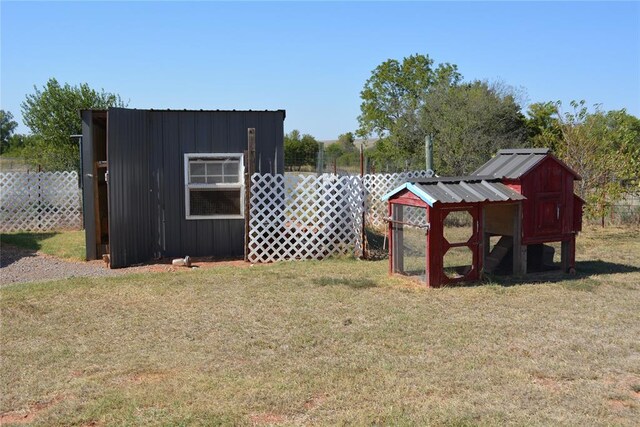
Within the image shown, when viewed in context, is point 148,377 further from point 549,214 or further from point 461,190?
point 549,214

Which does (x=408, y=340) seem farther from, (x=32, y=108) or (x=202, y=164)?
(x=32, y=108)

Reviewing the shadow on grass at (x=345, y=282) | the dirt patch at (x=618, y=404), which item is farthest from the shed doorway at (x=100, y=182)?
the dirt patch at (x=618, y=404)

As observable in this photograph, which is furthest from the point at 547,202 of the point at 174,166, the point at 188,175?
the point at 174,166

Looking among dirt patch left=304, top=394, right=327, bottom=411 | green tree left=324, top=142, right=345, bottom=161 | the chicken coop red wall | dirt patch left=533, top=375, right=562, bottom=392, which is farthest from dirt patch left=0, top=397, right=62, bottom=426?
green tree left=324, top=142, right=345, bottom=161

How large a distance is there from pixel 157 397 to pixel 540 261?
6802 millimetres

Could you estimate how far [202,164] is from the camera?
10.6 meters

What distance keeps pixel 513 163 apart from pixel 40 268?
7.63 metres

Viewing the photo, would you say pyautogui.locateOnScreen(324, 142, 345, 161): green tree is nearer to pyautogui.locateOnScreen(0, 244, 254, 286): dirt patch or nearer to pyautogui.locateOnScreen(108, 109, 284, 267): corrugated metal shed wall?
pyautogui.locateOnScreen(108, 109, 284, 267): corrugated metal shed wall

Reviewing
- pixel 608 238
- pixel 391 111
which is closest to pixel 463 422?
pixel 608 238

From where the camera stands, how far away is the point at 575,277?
8.39 metres

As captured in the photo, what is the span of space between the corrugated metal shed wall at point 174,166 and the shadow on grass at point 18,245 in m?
2.41

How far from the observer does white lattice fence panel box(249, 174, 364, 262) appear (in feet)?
33.4

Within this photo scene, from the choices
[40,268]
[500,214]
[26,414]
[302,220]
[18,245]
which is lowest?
[26,414]

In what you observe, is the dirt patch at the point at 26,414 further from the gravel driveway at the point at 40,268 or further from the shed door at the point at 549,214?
the shed door at the point at 549,214
